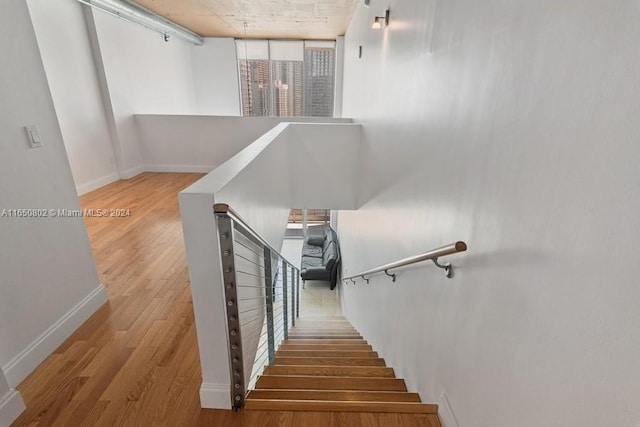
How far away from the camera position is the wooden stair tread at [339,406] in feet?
4.58

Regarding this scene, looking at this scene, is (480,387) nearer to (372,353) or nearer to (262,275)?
(262,275)

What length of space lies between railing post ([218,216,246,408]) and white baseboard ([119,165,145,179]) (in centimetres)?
542

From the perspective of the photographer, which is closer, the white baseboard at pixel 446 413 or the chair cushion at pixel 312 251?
the white baseboard at pixel 446 413

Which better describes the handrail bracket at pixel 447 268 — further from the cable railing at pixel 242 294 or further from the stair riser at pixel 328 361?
the stair riser at pixel 328 361

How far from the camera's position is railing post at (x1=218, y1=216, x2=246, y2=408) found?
122 cm

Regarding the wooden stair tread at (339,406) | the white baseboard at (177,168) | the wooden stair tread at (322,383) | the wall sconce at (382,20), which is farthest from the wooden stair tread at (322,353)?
the white baseboard at (177,168)

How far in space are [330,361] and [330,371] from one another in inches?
9.6

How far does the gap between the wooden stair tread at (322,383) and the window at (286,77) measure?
789 centimetres

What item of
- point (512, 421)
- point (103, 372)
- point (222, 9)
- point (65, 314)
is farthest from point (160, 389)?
point (222, 9)

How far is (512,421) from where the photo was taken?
909mm

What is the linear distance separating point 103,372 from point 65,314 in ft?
1.66

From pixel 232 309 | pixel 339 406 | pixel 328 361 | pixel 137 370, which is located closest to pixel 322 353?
pixel 328 361

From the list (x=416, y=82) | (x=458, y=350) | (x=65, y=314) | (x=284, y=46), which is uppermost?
(x=284, y=46)

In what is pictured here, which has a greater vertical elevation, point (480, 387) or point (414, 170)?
point (414, 170)
